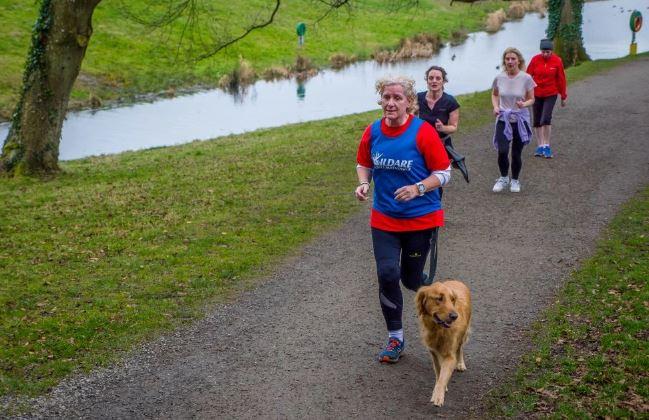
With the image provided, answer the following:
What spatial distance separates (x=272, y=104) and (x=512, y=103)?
61.5 feet

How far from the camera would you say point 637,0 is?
5966 centimetres

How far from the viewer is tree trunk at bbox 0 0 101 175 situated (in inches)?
588

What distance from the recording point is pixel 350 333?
299 inches

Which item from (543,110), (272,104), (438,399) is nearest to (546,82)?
(543,110)

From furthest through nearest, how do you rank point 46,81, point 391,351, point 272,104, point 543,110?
point 272,104
point 46,81
point 543,110
point 391,351

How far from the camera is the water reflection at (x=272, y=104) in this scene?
82.8ft

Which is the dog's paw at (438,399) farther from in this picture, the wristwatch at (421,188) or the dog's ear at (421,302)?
the wristwatch at (421,188)

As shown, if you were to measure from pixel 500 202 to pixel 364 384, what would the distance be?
666cm

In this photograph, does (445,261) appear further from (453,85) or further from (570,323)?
(453,85)

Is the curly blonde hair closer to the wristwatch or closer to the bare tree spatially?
the wristwatch

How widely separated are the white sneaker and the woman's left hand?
7.17 meters

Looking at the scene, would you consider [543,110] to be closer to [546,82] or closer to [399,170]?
[546,82]

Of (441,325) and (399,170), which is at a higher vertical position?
(399,170)

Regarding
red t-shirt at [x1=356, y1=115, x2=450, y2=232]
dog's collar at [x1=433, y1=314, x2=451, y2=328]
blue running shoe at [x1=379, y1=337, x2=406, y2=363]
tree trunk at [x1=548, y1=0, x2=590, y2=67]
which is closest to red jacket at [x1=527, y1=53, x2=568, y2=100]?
red t-shirt at [x1=356, y1=115, x2=450, y2=232]
